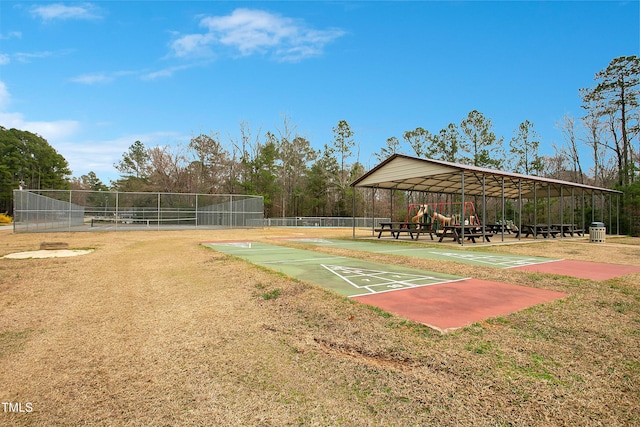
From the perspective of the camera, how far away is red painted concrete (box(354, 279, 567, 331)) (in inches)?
164

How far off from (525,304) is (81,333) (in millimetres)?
5705

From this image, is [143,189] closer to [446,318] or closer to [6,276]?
[6,276]

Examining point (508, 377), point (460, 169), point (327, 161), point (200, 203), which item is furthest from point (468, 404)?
point (327, 161)

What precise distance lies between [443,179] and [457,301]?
15.6 meters

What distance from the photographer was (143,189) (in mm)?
42688

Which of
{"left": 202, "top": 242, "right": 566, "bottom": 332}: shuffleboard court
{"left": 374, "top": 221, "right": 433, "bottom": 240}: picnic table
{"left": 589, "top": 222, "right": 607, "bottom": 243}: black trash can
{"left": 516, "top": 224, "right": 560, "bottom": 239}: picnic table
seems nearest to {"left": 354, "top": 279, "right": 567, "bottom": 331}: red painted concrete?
{"left": 202, "top": 242, "right": 566, "bottom": 332}: shuffleboard court

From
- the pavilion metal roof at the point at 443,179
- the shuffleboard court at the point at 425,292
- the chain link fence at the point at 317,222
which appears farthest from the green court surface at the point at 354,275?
the chain link fence at the point at 317,222

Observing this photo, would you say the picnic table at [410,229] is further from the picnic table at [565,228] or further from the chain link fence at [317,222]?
the chain link fence at [317,222]

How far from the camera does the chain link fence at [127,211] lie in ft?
76.0

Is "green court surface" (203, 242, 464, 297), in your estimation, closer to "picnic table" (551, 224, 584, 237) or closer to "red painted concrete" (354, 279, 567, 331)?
"red painted concrete" (354, 279, 567, 331)

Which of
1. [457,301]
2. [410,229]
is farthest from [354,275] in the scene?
[410,229]

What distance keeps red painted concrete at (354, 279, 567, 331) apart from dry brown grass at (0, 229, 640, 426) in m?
0.25

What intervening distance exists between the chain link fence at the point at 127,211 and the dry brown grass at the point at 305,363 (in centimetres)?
2226

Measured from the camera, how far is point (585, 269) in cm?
807
